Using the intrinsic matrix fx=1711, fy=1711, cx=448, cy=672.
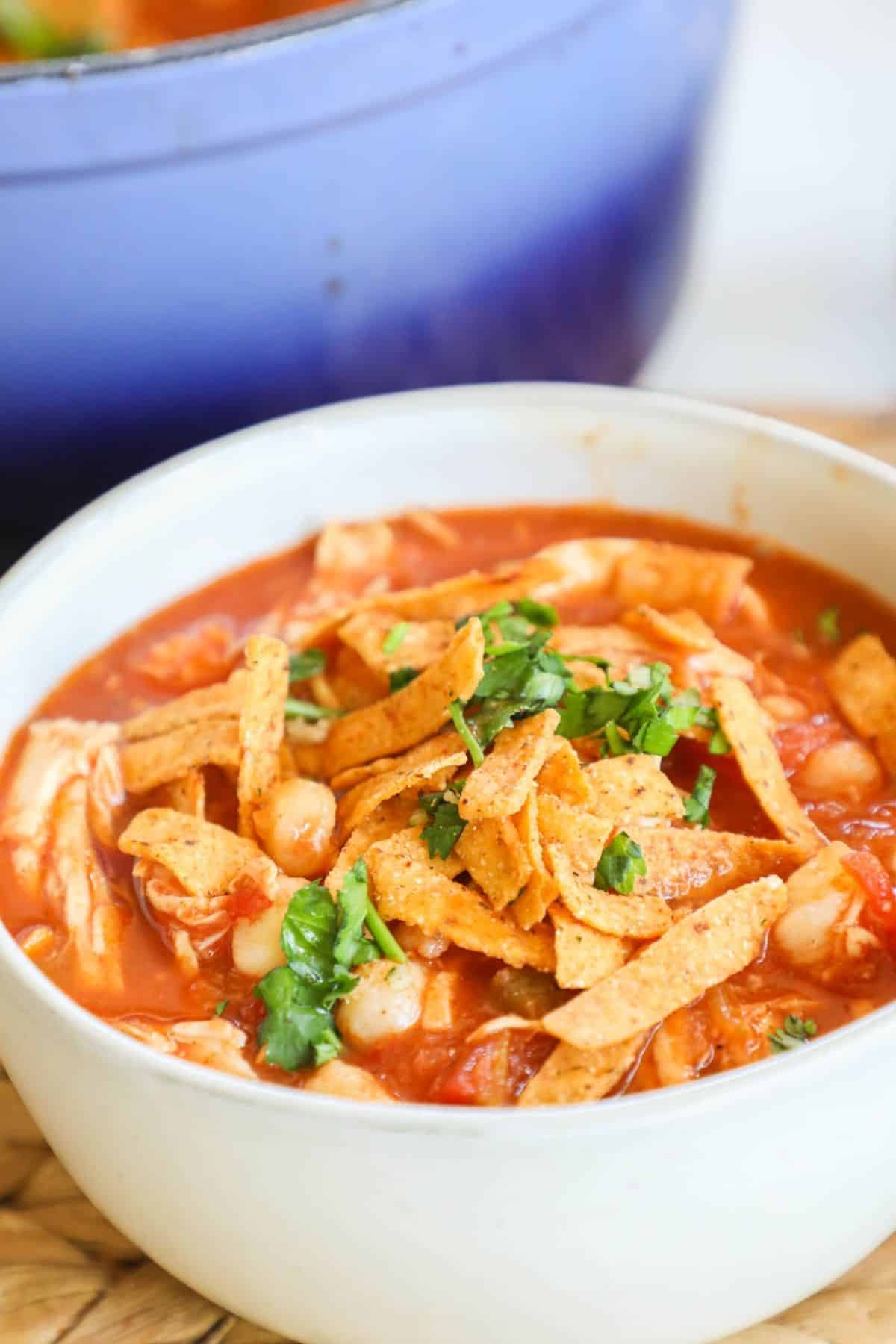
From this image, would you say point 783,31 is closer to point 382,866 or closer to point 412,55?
point 412,55

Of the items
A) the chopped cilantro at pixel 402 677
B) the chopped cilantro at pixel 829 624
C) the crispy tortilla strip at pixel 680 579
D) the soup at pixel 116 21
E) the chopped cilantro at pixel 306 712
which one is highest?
the soup at pixel 116 21

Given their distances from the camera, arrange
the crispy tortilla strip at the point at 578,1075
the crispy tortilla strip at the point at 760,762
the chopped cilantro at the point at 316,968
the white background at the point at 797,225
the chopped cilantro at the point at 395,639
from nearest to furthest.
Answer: the crispy tortilla strip at the point at 578,1075 → the chopped cilantro at the point at 316,968 → the crispy tortilla strip at the point at 760,762 → the chopped cilantro at the point at 395,639 → the white background at the point at 797,225

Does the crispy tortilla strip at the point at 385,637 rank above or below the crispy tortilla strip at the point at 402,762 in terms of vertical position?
above

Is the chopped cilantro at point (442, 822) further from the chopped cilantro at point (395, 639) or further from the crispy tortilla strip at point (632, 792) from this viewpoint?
the chopped cilantro at point (395, 639)

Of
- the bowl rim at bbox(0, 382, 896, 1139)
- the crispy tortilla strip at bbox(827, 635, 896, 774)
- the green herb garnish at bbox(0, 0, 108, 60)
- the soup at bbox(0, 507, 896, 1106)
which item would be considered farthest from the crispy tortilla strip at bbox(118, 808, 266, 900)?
the green herb garnish at bbox(0, 0, 108, 60)

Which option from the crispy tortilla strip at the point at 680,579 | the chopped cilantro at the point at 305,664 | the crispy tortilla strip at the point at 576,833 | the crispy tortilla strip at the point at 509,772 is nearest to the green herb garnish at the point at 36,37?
the chopped cilantro at the point at 305,664
